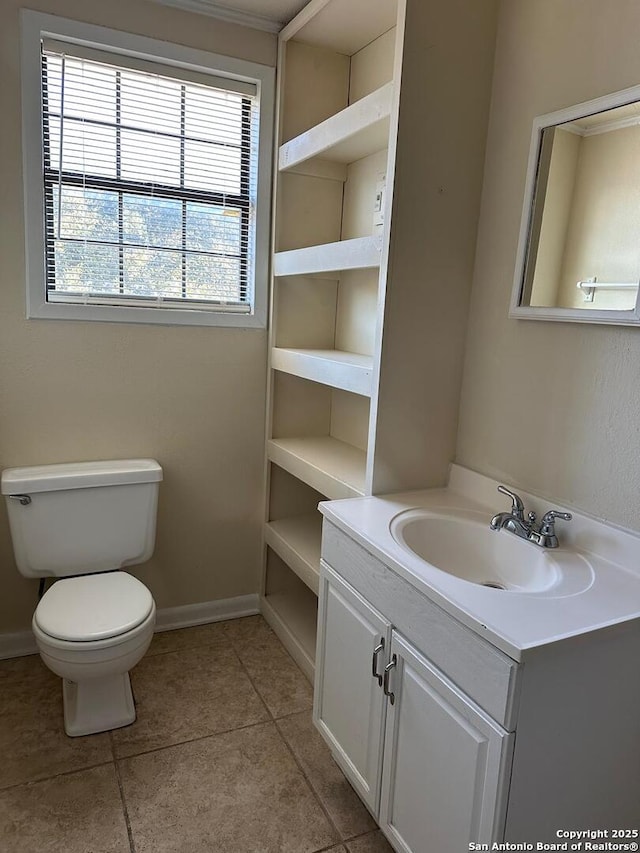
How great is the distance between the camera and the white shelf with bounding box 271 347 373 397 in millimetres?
1925

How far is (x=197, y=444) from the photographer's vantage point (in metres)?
2.55

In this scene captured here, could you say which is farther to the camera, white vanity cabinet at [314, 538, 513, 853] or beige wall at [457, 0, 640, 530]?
beige wall at [457, 0, 640, 530]

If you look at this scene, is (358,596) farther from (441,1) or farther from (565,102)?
(441,1)

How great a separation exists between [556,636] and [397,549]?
0.46 m

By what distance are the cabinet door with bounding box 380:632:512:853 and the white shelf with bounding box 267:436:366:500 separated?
2.23 ft

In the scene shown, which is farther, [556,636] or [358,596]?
[358,596]

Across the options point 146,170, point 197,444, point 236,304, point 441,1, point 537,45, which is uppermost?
point 441,1

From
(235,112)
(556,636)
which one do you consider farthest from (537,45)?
(556,636)

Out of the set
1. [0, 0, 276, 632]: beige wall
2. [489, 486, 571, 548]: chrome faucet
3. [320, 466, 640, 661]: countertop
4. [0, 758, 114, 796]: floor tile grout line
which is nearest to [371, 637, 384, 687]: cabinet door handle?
[320, 466, 640, 661]: countertop

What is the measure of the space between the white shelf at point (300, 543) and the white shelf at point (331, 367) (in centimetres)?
67

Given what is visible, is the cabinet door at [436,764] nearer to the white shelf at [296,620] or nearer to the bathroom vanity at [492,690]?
the bathroom vanity at [492,690]

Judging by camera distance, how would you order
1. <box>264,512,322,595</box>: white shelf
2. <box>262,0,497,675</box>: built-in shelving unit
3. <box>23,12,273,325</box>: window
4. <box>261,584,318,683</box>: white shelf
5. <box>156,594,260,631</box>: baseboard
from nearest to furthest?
<box>262,0,497,675</box>: built-in shelving unit
<box>23,12,273,325</box>: window
<box>264,512,322,595</box>: white shelf
<box>261,584,318,683</box>: white shelf
<box>156,594,260,631</box>: baseboard

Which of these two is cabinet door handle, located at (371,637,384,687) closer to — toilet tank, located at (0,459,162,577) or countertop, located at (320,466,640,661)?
countertop, located at (320,466,640,661)

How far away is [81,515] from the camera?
7.19 ft
